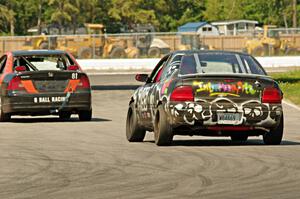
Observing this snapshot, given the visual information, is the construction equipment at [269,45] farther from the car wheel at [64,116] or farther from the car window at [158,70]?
the car window at [158,70]

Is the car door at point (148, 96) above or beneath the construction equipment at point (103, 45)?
above

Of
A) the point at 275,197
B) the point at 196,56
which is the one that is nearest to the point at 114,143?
the point at 196,56

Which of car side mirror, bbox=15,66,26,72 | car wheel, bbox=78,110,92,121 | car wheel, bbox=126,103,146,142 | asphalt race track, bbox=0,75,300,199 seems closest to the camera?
asphalt race track, bbox=0,75,300,199

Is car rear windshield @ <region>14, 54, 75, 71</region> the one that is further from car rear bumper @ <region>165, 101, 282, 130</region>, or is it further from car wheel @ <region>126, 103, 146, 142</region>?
car rear bumper @ <region>165, 101, 282, 130</region>

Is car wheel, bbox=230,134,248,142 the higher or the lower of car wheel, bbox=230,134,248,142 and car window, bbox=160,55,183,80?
the lower

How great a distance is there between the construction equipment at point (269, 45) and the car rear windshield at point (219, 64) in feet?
187

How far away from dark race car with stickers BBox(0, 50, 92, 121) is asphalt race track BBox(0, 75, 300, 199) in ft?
7.86

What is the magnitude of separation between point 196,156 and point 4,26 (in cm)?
11289

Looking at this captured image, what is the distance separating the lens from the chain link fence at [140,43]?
72.5 meters

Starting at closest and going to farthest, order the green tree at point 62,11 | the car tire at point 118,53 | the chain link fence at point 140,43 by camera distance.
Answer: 1. the car tire at point 118,53
2. the chain link fence at point 140,43
3. the green tree at point 62,11

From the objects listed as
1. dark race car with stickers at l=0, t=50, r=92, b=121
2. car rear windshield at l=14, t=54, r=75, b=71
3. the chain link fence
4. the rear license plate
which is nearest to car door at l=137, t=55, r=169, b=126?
the rear license plate

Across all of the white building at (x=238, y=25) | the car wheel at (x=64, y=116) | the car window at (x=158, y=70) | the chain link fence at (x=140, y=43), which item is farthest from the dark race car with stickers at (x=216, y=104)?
the white building at (x=238, y=25)

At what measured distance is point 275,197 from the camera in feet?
30.9

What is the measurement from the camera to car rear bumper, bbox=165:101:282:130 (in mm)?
14648
